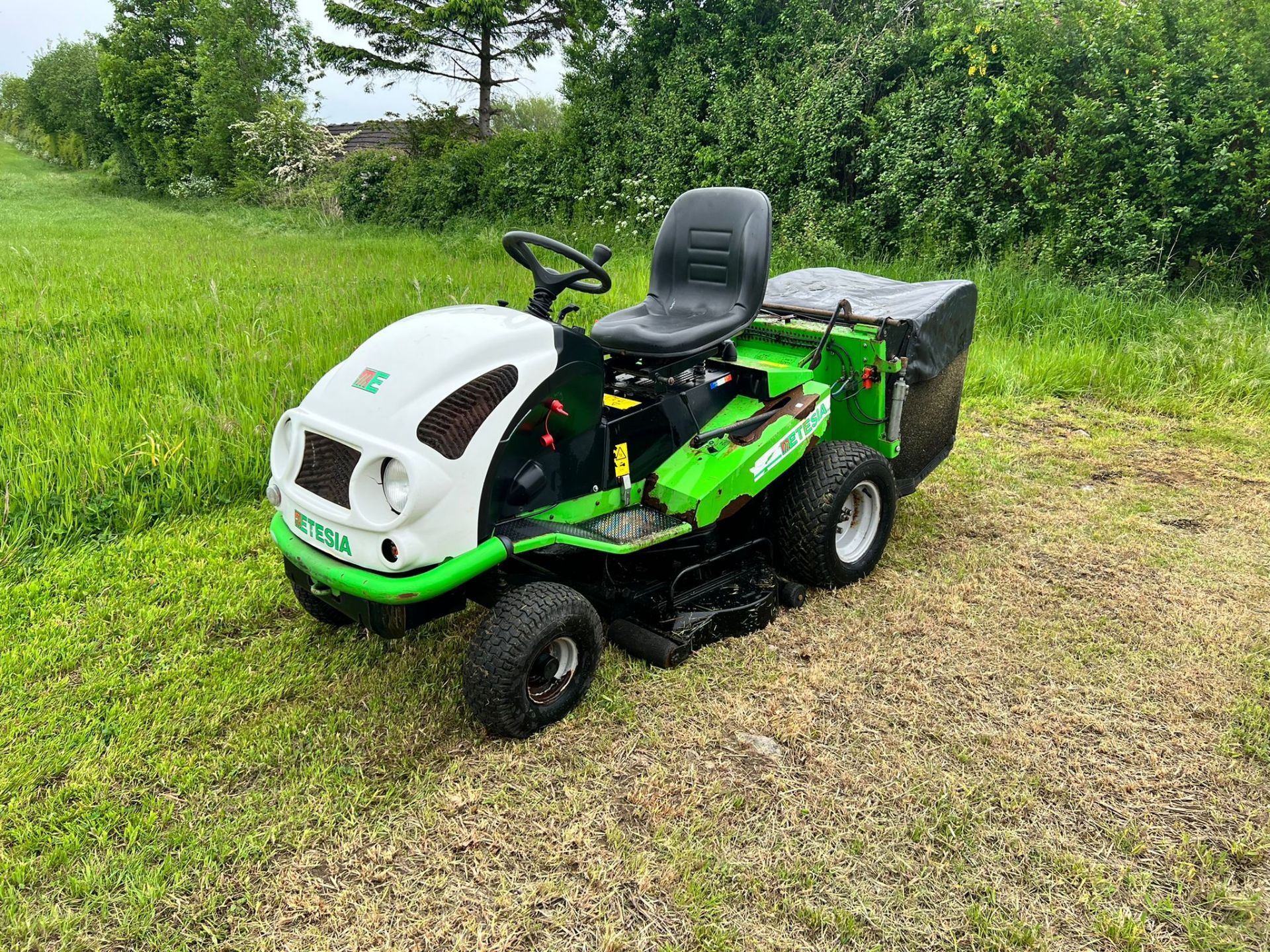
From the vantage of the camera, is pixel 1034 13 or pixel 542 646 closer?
pixel 542 646

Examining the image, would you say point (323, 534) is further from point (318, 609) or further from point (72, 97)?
point (72, 97)

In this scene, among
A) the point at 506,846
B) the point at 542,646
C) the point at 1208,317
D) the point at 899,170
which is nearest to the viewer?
the point at 506,846

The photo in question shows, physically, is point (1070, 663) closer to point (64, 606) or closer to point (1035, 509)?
point (1035, 509)

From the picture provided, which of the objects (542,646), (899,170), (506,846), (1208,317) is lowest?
(506,846)

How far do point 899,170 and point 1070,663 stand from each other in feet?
21.0

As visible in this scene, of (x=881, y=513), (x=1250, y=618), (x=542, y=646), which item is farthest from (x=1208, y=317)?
(x=542, y=646)

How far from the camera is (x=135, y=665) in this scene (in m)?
2.79

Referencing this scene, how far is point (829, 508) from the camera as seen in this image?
125 inches

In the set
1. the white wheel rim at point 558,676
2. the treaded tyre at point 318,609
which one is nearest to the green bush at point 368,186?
the treaded tyre at point 318,609

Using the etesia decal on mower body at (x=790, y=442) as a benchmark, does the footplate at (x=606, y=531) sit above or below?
below

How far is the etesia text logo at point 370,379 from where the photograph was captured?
2334 mm

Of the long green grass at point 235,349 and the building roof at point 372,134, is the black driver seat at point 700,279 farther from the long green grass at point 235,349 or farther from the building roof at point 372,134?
the building roof at point 372,134

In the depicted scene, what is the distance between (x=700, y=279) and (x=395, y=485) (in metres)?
1.64

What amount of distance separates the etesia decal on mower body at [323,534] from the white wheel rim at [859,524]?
1.94 metres
